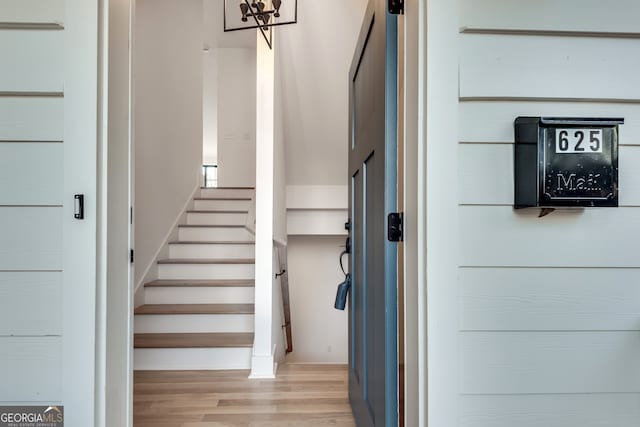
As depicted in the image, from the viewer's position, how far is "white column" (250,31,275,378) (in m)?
2.41

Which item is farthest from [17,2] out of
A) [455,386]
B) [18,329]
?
[455,386]

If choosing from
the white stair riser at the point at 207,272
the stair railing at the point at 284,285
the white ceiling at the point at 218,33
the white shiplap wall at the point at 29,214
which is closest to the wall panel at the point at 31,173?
the white shiplap wall at the point at 29,214

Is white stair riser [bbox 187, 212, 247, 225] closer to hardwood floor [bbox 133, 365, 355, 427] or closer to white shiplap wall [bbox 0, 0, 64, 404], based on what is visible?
hardwood floor [bbox 133, 365, 355, 427]

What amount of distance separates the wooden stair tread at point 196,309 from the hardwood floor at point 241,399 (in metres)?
0.43

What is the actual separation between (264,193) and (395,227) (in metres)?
1.52

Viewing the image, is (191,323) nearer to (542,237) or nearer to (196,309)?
(196,309)

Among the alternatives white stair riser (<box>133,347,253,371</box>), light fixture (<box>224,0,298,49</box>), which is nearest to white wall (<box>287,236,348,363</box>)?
white stair riser (<box>133,347,253,371</box>)

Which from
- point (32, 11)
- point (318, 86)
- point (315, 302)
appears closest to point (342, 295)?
point (32, 11)

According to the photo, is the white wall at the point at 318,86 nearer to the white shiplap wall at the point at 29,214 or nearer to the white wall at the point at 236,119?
the white shiplap wall at the point at 29,214

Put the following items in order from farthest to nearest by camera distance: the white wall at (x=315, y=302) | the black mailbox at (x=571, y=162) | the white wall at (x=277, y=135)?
the white wall at (x=315, y=302), the white wall at (x=277, y=135), the black mailbox at (x=571, y=162)

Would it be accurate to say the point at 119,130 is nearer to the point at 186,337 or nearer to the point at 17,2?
the point at 17,2

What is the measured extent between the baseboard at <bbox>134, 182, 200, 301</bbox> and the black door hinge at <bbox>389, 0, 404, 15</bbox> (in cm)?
267

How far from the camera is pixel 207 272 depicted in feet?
10.3

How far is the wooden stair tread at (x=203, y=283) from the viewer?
2.86 metres
